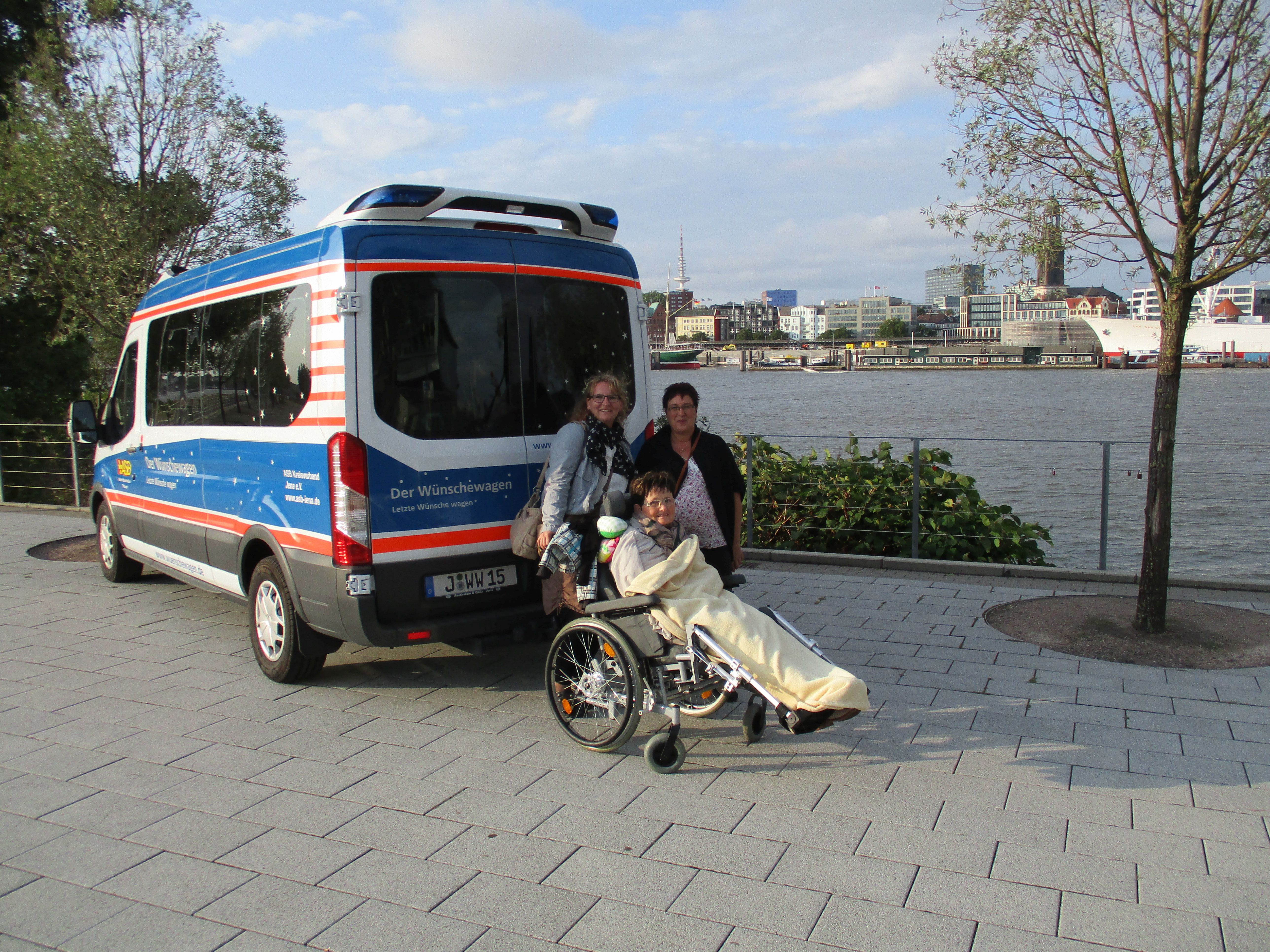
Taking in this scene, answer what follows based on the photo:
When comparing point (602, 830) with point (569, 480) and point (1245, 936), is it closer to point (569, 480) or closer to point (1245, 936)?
point (569, 480)

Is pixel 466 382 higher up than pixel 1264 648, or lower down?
higher up

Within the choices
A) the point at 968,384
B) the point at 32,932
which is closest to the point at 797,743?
the point at 32,932

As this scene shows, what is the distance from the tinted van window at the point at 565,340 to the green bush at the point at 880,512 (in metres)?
3.60

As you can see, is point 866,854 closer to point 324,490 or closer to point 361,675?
point 324,490

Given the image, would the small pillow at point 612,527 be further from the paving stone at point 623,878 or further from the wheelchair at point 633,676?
the paving stone at point 623,878

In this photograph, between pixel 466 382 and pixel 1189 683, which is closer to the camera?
pixel 466 382

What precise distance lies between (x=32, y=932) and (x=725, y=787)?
2.42m

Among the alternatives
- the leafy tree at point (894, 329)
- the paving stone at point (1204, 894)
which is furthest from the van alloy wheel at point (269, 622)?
the leafy tree at point (894, 329)

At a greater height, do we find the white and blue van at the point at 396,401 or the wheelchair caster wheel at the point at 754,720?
the white and blue van at the point at 396,401

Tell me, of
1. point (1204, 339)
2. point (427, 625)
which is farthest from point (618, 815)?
point (1204, 339)

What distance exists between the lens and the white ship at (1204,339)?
10600 centimetres

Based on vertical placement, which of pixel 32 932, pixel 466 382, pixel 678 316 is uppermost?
pixel 678 316

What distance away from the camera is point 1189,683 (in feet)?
16.4

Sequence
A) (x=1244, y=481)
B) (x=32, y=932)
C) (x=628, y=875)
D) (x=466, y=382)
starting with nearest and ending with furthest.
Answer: (x=32, y=932) → (x=628, y=875) → (x=466, y=382) → (x=1244, y=481)
